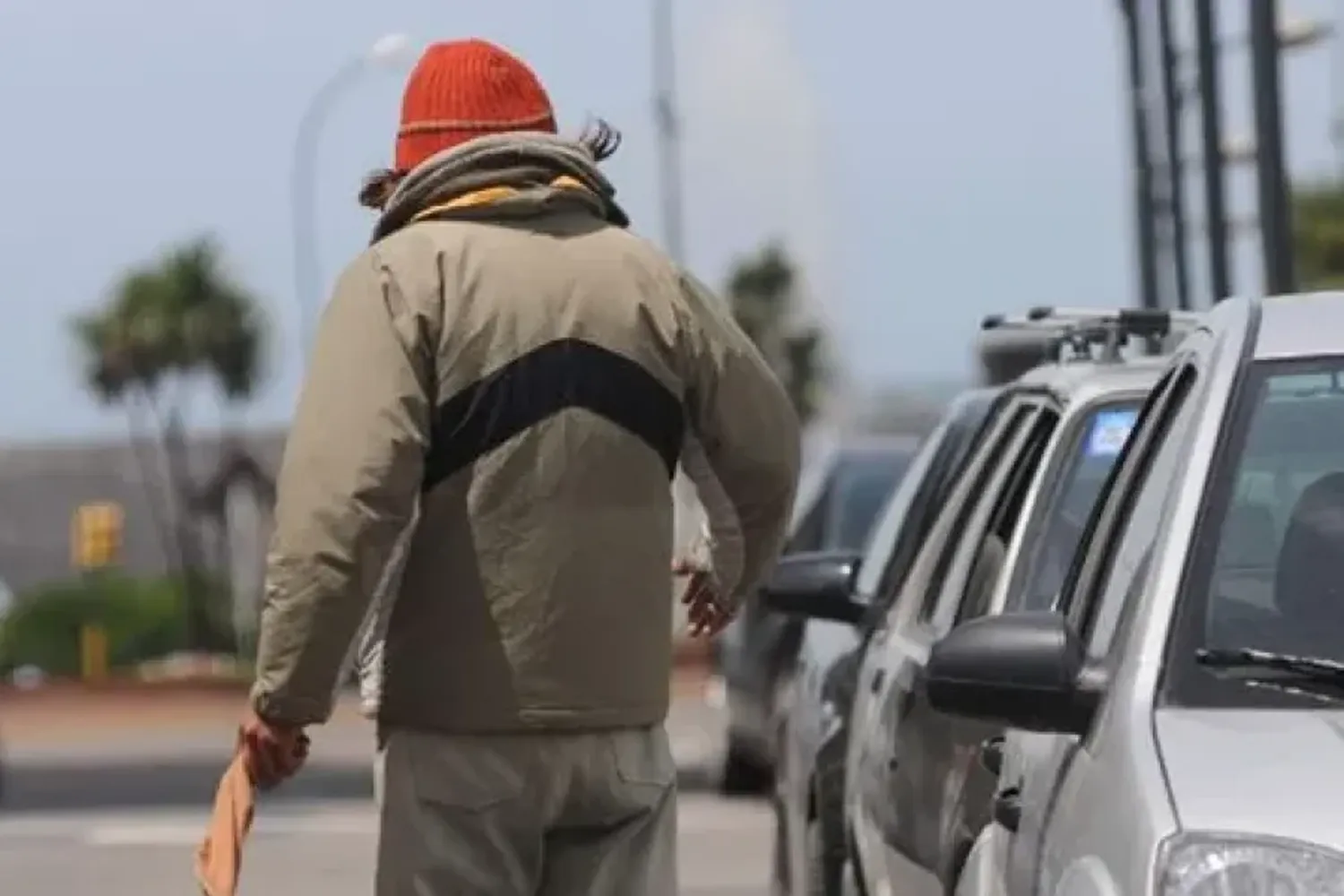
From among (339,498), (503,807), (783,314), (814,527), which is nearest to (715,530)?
(503,807)

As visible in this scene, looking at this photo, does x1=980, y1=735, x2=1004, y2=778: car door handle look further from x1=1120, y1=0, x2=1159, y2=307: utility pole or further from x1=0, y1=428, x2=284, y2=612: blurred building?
x1=0, y1=428, x2=284, y2=612: blurred building

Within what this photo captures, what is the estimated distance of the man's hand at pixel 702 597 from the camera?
5.56 meters

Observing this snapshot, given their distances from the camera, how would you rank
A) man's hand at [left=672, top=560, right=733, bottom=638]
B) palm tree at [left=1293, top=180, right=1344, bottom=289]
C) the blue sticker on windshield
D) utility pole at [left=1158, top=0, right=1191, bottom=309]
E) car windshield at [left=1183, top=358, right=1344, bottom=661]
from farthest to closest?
palm tree at [left=1293, top=180, right=1344, bottom=289] → utility pole at [left=1158, top=0, right=1191, bottom=309] → the blue sticker on windshield → man's hand at [left=672, top=560, right=733, bottom=638] → car windshield at [left=1183, top=358, right=1344, bottom=661]

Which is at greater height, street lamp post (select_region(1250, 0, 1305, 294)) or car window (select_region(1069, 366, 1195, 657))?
street lamp post (select_region(1250, 0, 1305, 294))

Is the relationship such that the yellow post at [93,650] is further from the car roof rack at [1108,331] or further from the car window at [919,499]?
the car roof rack at [1108,331]

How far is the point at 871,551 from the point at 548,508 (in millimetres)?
3538

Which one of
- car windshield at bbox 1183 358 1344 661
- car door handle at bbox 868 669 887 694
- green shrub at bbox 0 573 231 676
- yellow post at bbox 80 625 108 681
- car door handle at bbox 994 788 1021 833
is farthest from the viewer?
green shrub at bbox 0 573 231 676

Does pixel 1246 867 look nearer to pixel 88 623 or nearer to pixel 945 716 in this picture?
pixel 945 716

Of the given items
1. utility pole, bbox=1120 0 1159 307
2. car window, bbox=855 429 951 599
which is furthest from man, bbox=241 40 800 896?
utility pole, bbox=1120 0 1159 307

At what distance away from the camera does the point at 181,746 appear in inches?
1078

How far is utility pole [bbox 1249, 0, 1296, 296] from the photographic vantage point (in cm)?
1527

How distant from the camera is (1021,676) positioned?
4.41 meters

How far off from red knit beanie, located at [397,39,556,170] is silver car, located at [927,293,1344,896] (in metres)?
1.11

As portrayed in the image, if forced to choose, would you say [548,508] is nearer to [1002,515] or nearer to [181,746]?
[1002,515]
